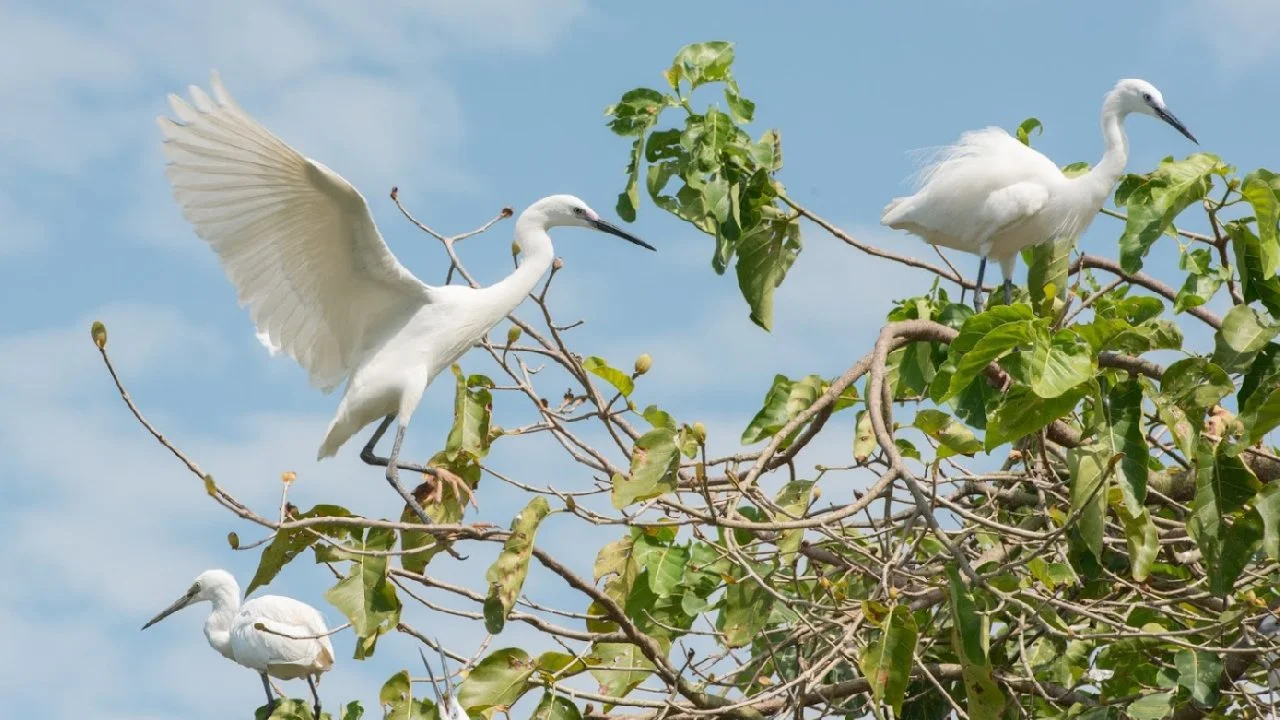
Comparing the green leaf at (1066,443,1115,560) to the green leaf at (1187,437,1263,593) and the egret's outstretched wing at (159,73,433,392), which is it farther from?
the egret's outstretched wing at (159,73,433,392)

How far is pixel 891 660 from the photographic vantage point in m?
2.55

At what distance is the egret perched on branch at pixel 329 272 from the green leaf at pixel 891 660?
1.41 metres

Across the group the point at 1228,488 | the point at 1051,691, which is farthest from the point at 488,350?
the point at 1228,488

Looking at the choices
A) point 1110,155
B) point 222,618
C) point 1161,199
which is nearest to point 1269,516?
point 1161,199

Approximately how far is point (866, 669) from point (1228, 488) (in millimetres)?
833

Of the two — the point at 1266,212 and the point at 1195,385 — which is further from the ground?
the point at 1266,212

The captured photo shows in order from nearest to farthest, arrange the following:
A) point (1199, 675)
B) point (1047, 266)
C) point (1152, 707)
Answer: point (1199, 675)
point (1152, 707)
point (1047, 266)

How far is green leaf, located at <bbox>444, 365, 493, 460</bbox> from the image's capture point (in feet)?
12.2

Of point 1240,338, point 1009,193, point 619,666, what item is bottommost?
point 619,666

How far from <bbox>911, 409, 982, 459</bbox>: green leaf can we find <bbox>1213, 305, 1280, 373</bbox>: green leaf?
527 millimetres

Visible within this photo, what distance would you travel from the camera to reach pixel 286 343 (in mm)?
4242

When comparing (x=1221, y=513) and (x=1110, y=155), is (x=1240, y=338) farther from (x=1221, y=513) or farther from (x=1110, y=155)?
(x=1110, y=155)

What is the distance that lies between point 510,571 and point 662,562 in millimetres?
756

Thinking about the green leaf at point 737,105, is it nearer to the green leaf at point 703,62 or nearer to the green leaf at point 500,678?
the green leaf at point 703,62
